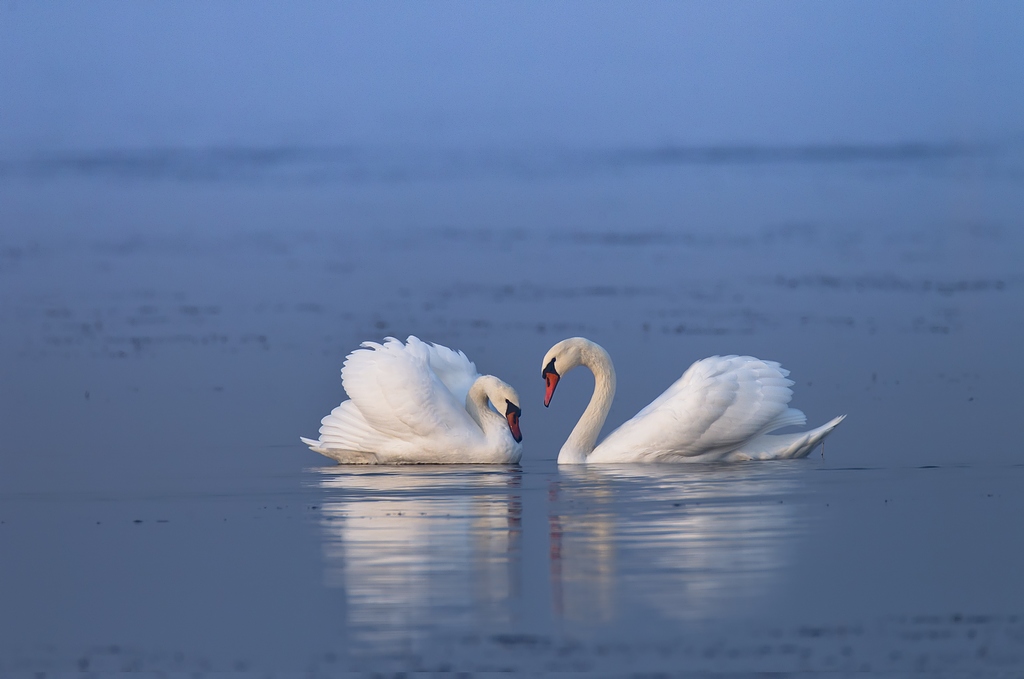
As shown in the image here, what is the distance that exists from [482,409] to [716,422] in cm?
272

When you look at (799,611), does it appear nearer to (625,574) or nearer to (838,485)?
(625,574)

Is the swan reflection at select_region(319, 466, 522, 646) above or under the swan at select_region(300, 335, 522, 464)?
under

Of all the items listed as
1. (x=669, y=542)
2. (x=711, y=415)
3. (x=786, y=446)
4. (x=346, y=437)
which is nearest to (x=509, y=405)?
(x=346, y=437)

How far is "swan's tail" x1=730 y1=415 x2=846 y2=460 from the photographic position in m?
15.8

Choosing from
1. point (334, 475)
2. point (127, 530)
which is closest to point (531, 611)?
point (127, 530)

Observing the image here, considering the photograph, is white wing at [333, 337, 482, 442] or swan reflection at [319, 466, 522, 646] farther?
white wing at [333, 337, 482, 442]

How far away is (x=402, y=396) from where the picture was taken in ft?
52.1

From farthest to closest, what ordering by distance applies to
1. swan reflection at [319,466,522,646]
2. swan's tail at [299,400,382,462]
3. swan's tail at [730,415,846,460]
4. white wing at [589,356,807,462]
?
swan's tail at [299,400,382,462]
swan's tail at [730,415,846,460]
white wing at [589,356,807,462]
swan reflection at [319,466,522,646]

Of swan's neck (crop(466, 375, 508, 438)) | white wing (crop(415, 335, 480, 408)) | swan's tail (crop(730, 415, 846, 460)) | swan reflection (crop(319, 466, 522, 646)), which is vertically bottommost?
swan reflection (crop(319, 466, 522, 646))

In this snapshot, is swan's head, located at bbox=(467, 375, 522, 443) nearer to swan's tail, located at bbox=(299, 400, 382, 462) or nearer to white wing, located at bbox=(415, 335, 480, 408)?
white wing, located at bbox=(415, 335, 480, 408)

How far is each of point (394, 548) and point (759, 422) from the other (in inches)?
265

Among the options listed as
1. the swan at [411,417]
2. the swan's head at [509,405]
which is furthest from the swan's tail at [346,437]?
the swan's head at [509,405]

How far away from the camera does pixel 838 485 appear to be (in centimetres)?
1289

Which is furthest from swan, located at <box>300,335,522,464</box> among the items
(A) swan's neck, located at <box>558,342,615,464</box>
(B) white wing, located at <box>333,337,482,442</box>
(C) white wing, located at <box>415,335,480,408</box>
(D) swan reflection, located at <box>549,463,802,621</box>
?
(D) swan reflection, located at <box>549,463,802,621</box>
